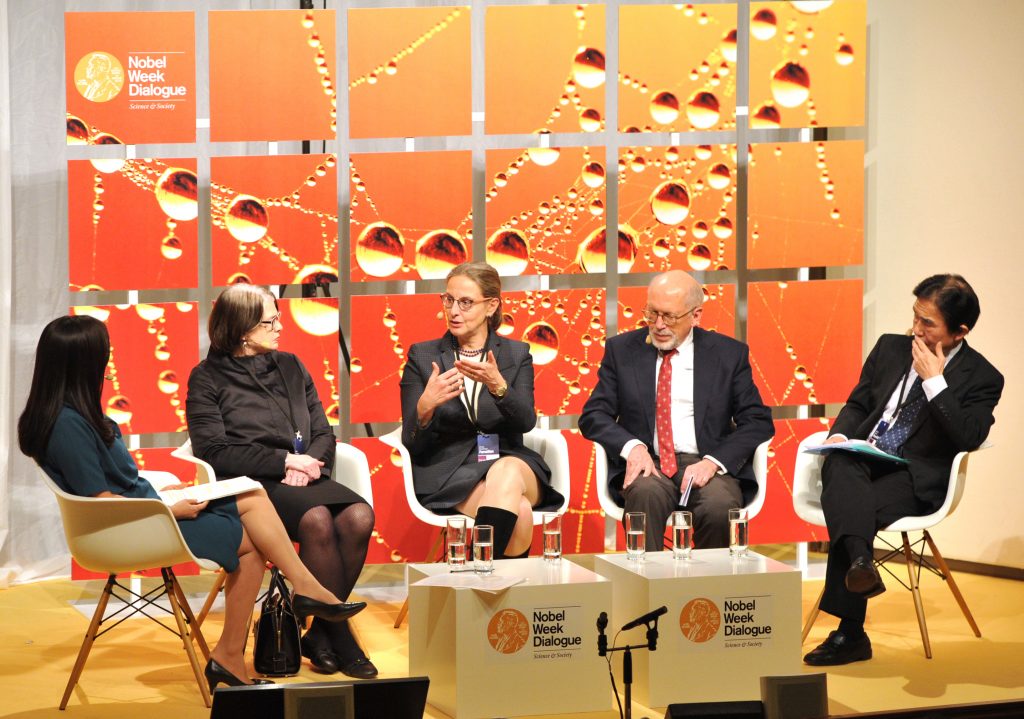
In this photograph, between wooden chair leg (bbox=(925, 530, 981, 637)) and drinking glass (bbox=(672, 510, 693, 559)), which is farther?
wooden chair leg (bbox=(925, 530, 981, 637))

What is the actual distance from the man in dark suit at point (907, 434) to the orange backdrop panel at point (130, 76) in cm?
307

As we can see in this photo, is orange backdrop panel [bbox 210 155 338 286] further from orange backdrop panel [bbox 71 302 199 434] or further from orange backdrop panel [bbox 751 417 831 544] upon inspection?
orange backdrop panel [bbox 751 417 831 544]

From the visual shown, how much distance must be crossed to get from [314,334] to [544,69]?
5.10ft

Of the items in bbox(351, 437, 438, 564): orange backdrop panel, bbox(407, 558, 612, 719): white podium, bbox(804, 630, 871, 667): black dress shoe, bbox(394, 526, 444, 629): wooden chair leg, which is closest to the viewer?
bbox(407, 558, 612, 719): white podium

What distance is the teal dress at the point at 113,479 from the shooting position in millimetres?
3955

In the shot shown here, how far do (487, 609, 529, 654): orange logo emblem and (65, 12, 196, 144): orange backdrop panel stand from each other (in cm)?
277

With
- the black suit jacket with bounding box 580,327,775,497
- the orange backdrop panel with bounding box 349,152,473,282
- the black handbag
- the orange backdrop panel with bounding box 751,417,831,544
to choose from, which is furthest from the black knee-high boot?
the orange backdrop panel with bounding box 751,417,831,544

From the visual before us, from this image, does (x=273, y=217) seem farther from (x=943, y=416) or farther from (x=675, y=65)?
(x=943, y=416)

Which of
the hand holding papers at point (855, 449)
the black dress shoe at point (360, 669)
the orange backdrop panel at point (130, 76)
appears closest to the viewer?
the black dress shoe at point (360, 669)

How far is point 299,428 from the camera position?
15.9 feet

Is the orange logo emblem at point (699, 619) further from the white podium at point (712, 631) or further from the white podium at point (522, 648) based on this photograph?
the white podium at point (522, 648)

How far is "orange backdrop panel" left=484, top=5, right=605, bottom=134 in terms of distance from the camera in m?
5.54

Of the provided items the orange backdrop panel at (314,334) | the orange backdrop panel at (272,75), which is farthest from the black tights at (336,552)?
the orange backdrop panel at (272,75)

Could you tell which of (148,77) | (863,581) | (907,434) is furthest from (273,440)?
(907,434)
